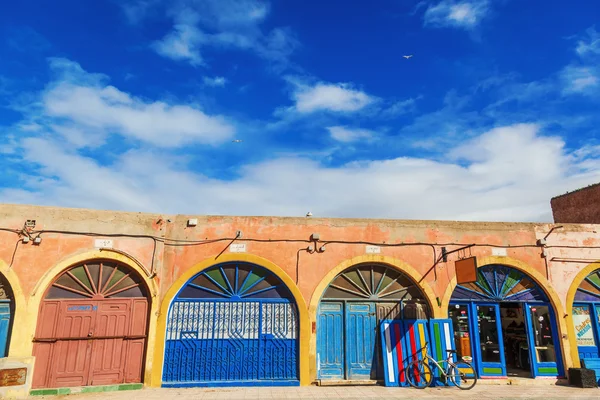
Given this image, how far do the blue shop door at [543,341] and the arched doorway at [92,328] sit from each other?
1073cm

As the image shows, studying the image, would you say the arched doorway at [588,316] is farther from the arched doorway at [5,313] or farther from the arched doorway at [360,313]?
the arched doorway at [5,313]

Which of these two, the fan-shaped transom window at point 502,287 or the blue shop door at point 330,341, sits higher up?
the fan-shaped transom window at point 502,287

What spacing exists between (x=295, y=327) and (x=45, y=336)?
6109 millimetres

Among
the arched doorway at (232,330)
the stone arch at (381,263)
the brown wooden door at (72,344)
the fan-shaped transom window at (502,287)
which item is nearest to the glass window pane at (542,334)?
the fan-shaped transom window at (502,287)

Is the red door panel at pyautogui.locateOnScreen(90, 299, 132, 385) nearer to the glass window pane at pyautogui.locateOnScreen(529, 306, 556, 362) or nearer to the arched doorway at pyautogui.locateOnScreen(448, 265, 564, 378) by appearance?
the arched doorway at pyautogui.locateOnScreen(448, 265, 564, 378)

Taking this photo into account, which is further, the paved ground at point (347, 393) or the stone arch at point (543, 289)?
the stone arch at point (543, 289)

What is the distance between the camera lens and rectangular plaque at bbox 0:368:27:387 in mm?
8445

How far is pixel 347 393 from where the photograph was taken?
9633 mm

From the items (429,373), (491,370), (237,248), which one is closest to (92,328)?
(237,248)

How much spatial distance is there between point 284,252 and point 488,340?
20.9 feet

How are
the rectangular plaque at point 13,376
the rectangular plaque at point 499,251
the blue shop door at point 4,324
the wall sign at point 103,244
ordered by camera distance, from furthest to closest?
the rectangular plaque at point 499,251, the wall sign at point 103,244, the blue shop door at point 4,324, the rectangular plaque at point 13,376

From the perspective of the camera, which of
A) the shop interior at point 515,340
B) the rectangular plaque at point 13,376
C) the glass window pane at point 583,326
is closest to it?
the rectangular plaque at point 13,376

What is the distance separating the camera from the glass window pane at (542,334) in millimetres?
11500

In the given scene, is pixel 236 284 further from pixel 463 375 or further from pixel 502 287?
pixel 502 287
